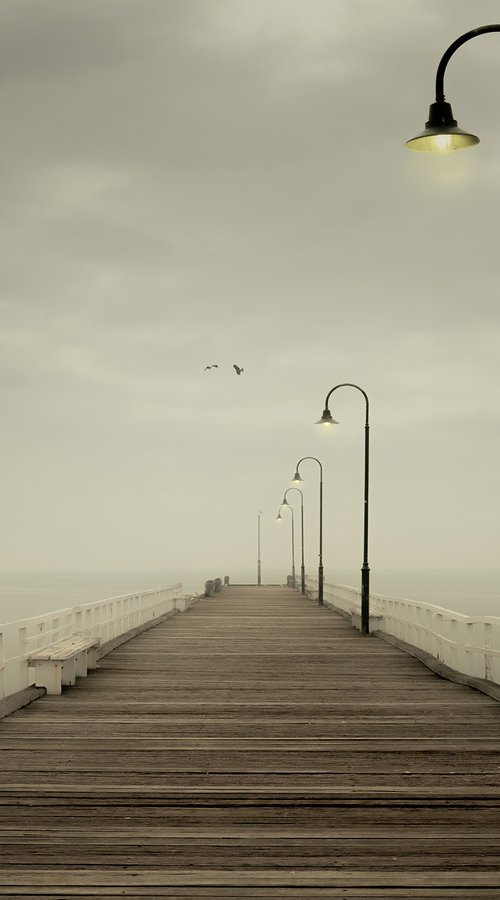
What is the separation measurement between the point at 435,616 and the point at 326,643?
6.60 m

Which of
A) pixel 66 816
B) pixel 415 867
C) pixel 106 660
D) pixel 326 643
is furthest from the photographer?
pixel 326 643

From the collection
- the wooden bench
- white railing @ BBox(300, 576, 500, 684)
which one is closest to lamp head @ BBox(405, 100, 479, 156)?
white railing @ BBox(300, 576, 500, 684)

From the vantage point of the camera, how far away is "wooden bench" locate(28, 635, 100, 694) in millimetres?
13852

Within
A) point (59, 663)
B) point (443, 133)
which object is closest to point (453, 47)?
point (443, 133)

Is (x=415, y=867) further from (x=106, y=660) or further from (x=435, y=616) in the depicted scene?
(x=106, y=660)

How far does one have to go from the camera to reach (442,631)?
16391 mm

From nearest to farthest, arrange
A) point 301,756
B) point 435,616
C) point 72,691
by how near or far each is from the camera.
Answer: point 301,756 → point 72,691 → point 435,616

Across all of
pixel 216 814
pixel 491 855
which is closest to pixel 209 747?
pixel 216 814

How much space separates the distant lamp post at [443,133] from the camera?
936cm

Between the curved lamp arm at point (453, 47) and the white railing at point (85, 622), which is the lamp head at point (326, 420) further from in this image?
the curved lamp arm at point (453, 47)

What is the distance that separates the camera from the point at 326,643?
74.7 feet

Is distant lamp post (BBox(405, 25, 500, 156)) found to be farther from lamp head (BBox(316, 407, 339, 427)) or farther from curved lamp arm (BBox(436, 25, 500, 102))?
lamp head (BBox(316, 407, 339, 427))

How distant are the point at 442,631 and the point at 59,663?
6.66 meters

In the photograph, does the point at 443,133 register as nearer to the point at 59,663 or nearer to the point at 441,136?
the point at 441,136
